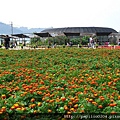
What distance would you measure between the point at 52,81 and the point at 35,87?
31.7 inches

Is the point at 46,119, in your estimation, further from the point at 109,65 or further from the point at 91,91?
the point at 109,65

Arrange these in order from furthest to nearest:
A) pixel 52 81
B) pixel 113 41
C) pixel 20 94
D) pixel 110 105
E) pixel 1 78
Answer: pixel 113 41, pixel 1 78, pixel 52 81, pixel 20 94, pixel 110 105

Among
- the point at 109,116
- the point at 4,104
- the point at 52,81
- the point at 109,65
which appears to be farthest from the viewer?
the point at 109,65

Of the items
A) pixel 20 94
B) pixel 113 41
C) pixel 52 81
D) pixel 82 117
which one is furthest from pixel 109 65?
pixel 113 41

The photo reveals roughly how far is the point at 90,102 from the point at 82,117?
1.33 feet

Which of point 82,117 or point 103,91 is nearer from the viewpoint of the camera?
point 82,117

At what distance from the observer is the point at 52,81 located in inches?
215

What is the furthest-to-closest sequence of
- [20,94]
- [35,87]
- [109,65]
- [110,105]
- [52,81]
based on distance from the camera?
[109,65] < [52,81] < [35,87] < [20,94] < [110,105]

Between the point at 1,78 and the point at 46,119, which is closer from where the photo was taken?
the point at 46,119

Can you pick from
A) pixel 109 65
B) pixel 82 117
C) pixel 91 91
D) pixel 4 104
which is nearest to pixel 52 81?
pixel 91 91

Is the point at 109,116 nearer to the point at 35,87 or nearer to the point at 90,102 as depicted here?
the point at 90,102

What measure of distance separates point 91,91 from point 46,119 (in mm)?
1244

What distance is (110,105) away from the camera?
11.8ft

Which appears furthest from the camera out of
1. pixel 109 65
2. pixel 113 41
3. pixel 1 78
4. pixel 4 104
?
pixel 113 41
